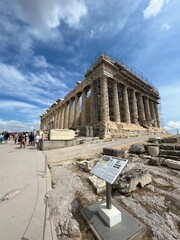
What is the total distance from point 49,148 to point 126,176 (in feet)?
29.0

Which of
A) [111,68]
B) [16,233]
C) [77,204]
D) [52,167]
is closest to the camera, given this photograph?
[16,233]

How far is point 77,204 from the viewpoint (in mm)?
2701

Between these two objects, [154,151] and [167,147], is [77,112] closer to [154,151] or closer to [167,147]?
[154,151]

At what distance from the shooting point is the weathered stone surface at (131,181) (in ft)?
10.2

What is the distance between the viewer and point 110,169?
214 cm

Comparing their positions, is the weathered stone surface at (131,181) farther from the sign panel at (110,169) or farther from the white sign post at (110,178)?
the sign panel at (110,169)

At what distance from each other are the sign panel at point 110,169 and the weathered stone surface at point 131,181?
1.27 meters

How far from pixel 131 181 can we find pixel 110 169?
1.50 meters

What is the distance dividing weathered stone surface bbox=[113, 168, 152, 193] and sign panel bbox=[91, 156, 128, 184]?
127 cm

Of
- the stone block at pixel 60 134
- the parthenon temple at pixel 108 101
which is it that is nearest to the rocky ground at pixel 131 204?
the stone block at pixel 60 134

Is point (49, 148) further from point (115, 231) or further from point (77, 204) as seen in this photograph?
point (115, 231)

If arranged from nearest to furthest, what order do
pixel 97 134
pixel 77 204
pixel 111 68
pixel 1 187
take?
pixel 77 204 < pixel 1 187 < pixel 97 134 < pixel 111 68

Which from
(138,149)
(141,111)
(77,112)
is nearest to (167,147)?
(138,149)

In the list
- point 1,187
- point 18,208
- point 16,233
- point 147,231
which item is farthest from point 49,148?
point 147,231
